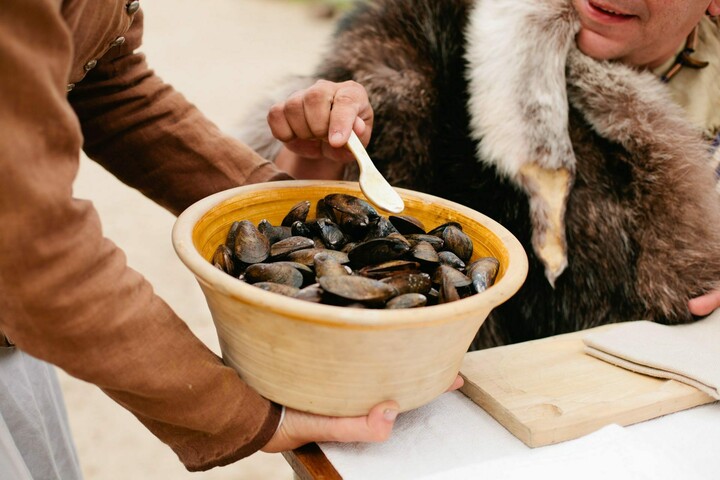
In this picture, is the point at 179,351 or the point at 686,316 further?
the point at 686,316

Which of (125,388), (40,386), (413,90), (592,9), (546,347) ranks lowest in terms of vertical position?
(40,386)

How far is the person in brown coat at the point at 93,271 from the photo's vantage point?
458 millimetres

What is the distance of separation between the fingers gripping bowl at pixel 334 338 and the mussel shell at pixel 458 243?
0.04m

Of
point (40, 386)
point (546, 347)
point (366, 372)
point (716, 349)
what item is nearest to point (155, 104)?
point (40, 386)

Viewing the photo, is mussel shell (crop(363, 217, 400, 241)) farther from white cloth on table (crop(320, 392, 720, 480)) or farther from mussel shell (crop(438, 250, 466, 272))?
white cloth on table (crop(320, 392, 720, 480))

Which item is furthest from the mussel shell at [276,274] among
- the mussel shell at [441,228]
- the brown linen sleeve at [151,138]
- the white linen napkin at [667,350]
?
the white linen napkin at [667,350]

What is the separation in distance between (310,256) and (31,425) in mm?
424

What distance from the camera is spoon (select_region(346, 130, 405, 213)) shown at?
0.77m

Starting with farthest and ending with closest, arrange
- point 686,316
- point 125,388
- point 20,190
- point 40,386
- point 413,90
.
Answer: point 413,90 < point 686,316 < point 40,386 < point 125,388 < point 20,190

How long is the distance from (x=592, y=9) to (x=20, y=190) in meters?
0.94

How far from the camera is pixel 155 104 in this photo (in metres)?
0.89

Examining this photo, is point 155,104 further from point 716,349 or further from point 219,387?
point 716,349

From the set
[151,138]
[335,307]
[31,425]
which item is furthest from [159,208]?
[335,307]

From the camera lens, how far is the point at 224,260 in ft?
2.23
